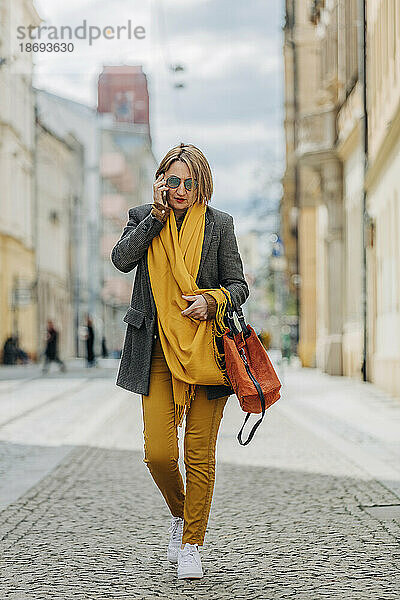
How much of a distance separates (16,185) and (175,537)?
42093 millimetres

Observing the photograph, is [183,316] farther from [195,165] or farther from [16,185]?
[16,185]

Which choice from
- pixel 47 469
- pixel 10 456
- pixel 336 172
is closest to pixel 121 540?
pixel 47 469

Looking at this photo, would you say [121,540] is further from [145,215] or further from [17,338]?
[17,338]

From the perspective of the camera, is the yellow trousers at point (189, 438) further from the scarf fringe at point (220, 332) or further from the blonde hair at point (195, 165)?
the blonde hair at point (195, 165)

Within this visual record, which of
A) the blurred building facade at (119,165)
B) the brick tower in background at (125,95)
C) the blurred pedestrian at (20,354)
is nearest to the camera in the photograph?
the blurred pedestrian at (20,354)

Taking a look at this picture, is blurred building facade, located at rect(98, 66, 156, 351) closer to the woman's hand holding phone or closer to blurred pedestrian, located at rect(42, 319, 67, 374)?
blurred pedestrian, located at rect(42, 319, 67, 374)

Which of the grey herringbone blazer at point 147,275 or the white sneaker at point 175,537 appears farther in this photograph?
the white sneaker at point 175,537

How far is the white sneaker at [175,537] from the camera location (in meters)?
5.93

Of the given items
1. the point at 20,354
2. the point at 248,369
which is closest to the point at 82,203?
the point at 20,354

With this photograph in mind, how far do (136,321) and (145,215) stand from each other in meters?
0.48

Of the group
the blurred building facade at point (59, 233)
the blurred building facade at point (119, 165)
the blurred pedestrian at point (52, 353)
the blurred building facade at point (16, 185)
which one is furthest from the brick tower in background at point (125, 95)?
the blurred pedestrian at point (52, 353)

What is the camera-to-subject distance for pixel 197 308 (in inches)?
220

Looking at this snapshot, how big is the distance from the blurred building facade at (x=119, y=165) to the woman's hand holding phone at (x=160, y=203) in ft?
245

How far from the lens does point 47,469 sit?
10.2 m
